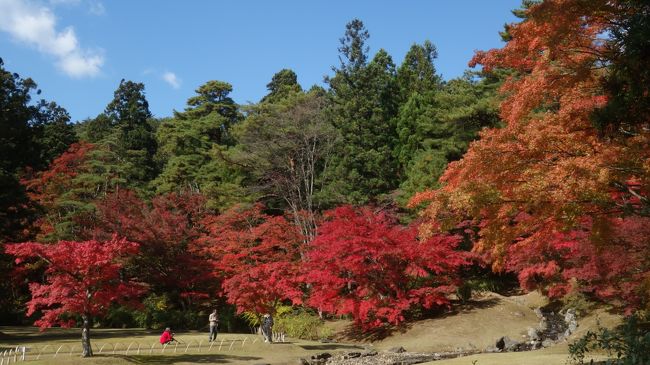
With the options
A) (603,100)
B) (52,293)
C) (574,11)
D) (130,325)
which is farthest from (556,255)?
(130,325)

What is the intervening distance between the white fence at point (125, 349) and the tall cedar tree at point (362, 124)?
13564mm

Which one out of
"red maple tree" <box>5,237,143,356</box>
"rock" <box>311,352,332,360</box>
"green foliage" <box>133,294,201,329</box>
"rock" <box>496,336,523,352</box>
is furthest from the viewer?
"green foliage" <box>133,294,201,329</box>

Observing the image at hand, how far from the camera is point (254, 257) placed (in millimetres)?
24844

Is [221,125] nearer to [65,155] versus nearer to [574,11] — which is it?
[65,155]

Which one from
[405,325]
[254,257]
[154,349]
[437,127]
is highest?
[437,127]

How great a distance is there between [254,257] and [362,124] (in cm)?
1303

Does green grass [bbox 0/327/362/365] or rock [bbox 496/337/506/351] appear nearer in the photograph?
green grass [bbox 0/327/362/365]

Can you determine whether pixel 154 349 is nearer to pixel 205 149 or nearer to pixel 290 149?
pixel 290 149

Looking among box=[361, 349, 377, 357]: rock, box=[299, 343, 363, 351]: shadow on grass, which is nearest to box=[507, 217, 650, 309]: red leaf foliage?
box=[361, 349, 377, 357]: rock

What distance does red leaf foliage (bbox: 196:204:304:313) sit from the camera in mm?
20391

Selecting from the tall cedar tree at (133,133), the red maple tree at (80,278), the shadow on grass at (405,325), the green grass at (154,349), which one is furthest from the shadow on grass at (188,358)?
the tall cedar tree at (133,133)

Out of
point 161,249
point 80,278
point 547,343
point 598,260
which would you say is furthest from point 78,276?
point 598,260

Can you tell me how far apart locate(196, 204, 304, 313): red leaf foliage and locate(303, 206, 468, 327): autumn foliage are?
4.98 ft

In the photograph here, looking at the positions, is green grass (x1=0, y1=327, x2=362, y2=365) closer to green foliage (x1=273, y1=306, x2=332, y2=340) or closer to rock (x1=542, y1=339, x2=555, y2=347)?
green foliage (x1=273, y1=306, x2=332, y2=340)
